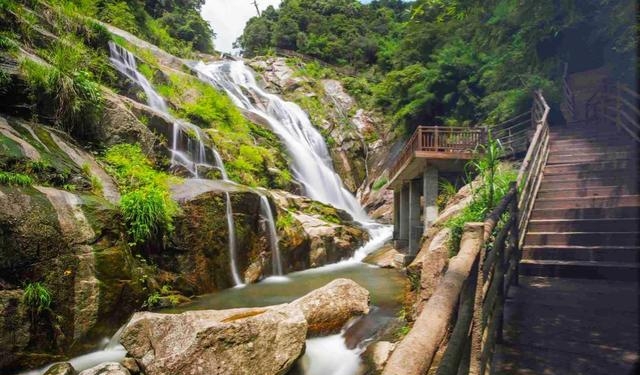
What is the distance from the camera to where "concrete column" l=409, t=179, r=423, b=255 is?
13.1 m

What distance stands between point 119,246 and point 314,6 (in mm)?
40684

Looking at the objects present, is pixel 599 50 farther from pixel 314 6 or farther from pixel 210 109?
pixel 314 6

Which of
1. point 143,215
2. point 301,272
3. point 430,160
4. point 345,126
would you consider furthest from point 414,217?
point 345,126

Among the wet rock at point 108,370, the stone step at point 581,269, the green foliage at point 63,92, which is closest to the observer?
the stone step at point 581,269

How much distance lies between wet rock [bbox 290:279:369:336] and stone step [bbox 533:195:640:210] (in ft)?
11.6

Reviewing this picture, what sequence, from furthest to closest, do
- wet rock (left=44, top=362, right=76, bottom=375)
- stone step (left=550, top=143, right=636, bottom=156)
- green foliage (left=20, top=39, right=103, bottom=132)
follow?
1. green foliage (left=20, top=39, right=103, bottom=132)
2. stone step (left=550, top=143, right=636, bottom=156)
3. wet rock (left=44, top=362, right=76, bottom=375)

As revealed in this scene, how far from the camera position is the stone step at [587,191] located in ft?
20.6

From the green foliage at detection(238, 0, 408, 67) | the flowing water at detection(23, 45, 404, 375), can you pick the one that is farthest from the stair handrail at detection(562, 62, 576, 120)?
the green foliage at detection(238, 0, 408, 67)

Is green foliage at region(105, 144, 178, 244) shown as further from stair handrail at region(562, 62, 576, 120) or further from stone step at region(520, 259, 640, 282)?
stair handrail at region(562, 62, 576, 120)

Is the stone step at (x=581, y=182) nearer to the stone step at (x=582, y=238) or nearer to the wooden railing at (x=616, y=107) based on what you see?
the wooden railing at (x=616, y=107)

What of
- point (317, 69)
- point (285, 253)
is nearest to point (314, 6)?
point (317, 69)

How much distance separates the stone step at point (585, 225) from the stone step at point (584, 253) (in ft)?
2.04

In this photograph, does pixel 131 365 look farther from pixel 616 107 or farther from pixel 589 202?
pixel 616 107

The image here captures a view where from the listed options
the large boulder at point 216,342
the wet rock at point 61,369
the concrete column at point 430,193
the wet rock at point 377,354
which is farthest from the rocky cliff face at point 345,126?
Result: the wet rock at point 61,369
